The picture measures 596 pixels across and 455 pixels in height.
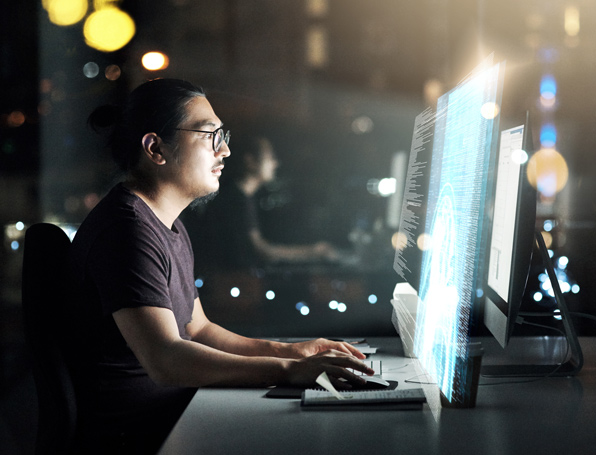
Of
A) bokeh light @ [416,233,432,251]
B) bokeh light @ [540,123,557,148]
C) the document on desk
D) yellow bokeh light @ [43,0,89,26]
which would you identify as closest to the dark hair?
yellow bokeh light @ [43,0,89,26]

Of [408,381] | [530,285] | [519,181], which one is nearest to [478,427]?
[408,381]

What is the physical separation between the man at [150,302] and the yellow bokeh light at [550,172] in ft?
2.76

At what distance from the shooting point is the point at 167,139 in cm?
153

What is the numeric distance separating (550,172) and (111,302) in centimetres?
136

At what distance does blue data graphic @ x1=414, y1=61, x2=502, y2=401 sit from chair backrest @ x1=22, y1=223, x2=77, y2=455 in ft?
2.57

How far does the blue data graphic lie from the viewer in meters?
0.95

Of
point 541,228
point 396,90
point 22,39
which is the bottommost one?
point 541,228

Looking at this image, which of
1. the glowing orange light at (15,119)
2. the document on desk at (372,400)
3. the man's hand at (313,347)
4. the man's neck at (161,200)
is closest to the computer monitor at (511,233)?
the document on desk at (372,400)

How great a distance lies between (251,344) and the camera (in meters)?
1.62

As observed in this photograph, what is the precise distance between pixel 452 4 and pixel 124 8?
1.04 meters

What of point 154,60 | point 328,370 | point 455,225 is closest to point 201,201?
point 154,60

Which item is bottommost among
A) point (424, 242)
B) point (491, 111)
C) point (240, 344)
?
point (240, 344)

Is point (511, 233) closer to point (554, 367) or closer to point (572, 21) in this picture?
point (554, 367)

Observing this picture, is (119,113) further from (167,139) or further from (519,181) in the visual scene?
(519,181)
